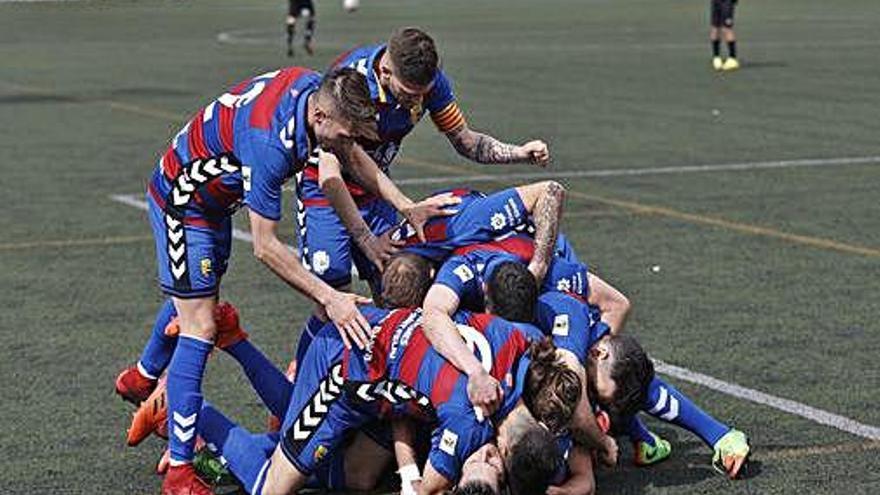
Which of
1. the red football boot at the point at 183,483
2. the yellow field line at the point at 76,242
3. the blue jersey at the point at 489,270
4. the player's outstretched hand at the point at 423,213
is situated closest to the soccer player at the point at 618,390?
the blue jersey at the point at 489,270

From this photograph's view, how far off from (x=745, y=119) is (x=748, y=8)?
3473cm

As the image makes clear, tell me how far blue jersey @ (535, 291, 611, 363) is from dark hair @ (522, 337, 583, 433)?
19.4 inches

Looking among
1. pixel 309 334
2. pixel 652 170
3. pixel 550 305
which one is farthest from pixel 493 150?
pixel 652 170

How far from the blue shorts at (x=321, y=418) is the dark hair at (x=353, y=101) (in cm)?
94

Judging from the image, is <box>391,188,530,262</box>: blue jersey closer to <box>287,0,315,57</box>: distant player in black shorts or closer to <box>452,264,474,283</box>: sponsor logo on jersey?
<box>452,264,474,283</box>: sponsor logo on jersey

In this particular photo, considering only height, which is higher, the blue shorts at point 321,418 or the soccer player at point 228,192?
the soccer player at point 228,192

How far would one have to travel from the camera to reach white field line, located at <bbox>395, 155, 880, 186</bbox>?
1858 cm

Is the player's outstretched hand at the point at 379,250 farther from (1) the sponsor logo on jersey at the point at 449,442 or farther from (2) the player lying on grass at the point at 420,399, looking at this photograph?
(1) the sponsor logo on jersey at the point at 449,442

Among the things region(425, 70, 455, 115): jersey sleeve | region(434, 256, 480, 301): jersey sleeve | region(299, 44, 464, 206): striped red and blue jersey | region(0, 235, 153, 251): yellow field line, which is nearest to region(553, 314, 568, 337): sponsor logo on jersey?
region(434, 256, 480, 301): jersey sleeve

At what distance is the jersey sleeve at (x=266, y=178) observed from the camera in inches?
298

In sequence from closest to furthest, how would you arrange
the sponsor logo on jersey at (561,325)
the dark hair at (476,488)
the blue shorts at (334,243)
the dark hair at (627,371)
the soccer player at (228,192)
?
the dark hair at (476,488) → the soccer player at (228,192) → the dark hair at (627,371) → the sponsor logo on jersey at (561,325) → the blue shorts at (334,243)

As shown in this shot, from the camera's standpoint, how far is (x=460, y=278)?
317 inches

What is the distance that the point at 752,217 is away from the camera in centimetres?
1572

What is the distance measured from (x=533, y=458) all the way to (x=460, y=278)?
107 centimetres
